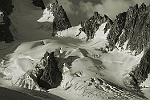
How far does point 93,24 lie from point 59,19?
76.0ft

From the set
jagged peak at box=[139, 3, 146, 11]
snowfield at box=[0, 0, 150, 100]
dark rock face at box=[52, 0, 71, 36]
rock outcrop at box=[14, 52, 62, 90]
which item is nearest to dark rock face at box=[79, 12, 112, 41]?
snowfield at box=[0, 0, 150, 100]

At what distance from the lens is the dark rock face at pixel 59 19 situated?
164750 mm

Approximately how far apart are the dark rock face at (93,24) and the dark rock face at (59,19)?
1294cm

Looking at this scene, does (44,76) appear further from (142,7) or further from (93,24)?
(142,7)

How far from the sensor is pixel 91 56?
124 meters

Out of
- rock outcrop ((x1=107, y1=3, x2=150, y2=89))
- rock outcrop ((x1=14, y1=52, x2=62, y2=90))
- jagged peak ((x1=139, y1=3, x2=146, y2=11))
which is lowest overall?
rock outcrop ((x1=14, y1=52, x2=62, y2=90))

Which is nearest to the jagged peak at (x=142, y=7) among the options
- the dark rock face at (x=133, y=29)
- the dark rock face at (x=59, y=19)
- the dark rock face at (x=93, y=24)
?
the dark rock face at (x=133, y=29)

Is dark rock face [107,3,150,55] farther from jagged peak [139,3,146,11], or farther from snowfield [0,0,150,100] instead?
snowfield [0,0,150,100]

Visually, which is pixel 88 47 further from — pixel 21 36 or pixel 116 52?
pixel 21 36

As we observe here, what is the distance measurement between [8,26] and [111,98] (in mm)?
73630

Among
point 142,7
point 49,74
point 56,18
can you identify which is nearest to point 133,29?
point 142,7

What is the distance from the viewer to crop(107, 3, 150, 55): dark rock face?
12350 cm

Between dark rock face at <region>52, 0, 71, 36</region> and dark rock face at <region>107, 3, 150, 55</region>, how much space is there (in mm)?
34308

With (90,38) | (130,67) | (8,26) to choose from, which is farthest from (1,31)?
(130,67)
